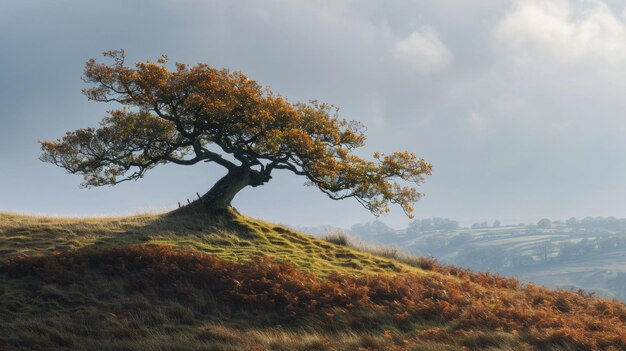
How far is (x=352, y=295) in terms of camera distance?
18.1m

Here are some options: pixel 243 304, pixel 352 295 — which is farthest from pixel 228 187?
pixel 352 295

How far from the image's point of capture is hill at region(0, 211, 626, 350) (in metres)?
13.6

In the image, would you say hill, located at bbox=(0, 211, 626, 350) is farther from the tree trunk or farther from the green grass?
the tree trunk

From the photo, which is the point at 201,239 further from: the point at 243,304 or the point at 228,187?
the point at 243,304

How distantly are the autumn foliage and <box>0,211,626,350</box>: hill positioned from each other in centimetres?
5

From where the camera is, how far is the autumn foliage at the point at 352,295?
585 inches

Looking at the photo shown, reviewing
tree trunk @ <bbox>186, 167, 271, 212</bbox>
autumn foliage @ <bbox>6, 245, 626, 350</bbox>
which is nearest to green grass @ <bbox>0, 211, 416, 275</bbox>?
tree trunk @ <bbox>186, 167, 271, 212</bbox>

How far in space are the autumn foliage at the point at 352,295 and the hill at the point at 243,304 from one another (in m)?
0.05

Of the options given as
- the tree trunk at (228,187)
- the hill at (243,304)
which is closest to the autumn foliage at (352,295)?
the hill at (243,304)

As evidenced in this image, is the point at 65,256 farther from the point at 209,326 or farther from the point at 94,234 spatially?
the point at 209,326

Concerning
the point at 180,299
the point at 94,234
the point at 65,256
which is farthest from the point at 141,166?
the point at 180,299

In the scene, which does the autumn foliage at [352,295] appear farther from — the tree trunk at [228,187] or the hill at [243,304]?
the tree trunk at [228,187]

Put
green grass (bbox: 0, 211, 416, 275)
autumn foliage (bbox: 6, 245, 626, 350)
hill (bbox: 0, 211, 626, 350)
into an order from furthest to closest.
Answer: green grass (bbox: 0, 211, 416, 275)
autumn foliage (bbox: 6, 245, 626, 350)
hill (bbox: 0, 211, 626, 350)

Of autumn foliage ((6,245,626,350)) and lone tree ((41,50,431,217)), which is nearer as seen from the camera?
autumn foliage ((6,245,626,350))
